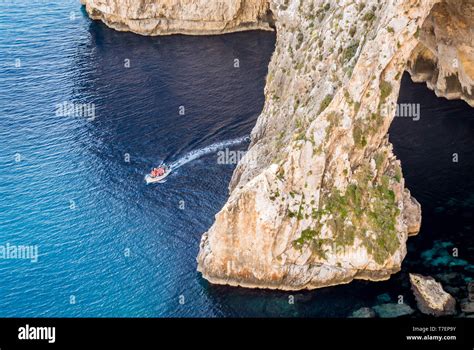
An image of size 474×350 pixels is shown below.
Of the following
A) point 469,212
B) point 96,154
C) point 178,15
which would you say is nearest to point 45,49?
point 178,15

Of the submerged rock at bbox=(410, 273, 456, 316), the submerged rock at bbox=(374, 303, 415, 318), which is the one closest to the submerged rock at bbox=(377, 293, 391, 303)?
the submerged rock at bbox=(374, 303, 415, 318)

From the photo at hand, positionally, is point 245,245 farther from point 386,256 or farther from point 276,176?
point 386,256

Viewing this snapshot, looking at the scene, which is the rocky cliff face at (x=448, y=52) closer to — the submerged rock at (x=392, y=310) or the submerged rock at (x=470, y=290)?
the submerged rock at (x=470, y=290)

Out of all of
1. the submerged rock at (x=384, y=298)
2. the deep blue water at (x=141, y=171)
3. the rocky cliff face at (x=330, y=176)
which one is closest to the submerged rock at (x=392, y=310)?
the submerged rock at (x=384, y=298)

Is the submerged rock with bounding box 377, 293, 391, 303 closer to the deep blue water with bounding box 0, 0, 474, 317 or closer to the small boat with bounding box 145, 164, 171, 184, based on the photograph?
the deep blue water with bounding box 0, 0, 474, 317

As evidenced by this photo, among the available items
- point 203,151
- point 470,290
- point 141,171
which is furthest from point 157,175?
point 470,290
